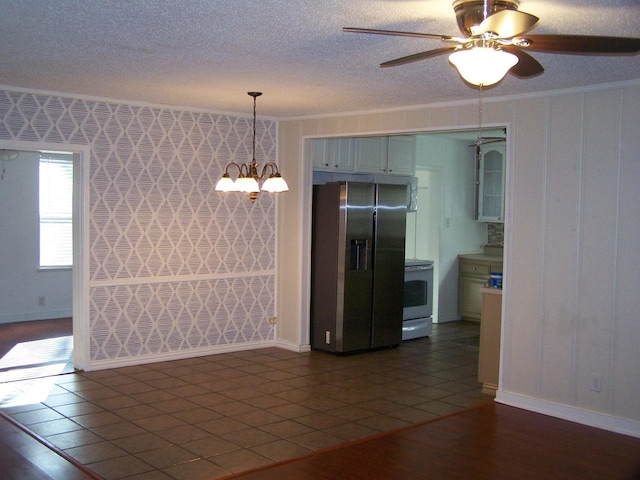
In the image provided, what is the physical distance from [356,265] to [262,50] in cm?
320

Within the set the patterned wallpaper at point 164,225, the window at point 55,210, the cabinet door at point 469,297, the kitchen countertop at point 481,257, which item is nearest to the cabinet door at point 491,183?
the kitchen countertop at point 481,257

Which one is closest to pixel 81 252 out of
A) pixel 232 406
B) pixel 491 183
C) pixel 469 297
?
pixel 232 406

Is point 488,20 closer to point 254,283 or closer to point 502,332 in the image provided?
point 502,332

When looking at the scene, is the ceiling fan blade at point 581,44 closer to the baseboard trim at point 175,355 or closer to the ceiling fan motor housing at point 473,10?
the ceiling fan motor housing at point 473,10

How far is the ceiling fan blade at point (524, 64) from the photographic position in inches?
109

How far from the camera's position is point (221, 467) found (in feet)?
12.3

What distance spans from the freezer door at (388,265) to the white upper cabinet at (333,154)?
1.84ft

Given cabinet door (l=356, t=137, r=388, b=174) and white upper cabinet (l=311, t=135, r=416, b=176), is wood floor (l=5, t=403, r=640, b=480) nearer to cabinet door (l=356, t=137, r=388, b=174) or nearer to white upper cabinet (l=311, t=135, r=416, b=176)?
white upper cabinet (l=311, t=135, r=416, b=176)

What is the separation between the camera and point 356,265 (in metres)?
6.68

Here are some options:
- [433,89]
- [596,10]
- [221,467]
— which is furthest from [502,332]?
[596,10]

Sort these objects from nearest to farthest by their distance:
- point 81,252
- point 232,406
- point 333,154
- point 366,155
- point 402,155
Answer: point 232,406, point 81,252, point 333,154, point 366,155, point 402,155

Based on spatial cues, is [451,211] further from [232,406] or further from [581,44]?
[581,44]

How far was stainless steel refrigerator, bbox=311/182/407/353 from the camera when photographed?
21.7 ft

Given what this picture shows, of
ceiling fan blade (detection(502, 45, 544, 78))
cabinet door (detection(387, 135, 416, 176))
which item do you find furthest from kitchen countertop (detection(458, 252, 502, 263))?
ceiling fan blade (detection(502, 45, 544, 78))
